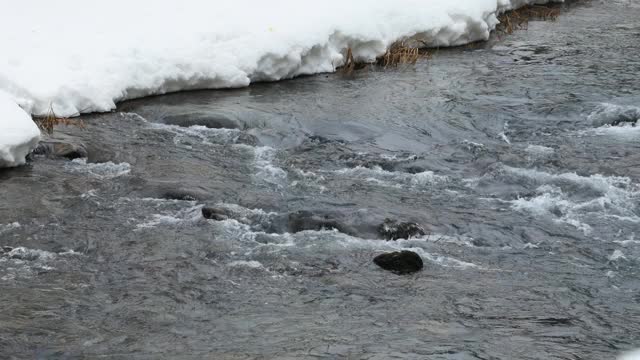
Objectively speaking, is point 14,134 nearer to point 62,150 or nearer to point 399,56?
point 62,150

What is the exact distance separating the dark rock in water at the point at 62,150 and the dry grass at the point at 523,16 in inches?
382

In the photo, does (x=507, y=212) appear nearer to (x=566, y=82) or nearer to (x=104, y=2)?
(x=566, y=82)

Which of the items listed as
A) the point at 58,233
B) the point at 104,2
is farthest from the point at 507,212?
the point at 104,2

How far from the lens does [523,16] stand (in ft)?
60.7

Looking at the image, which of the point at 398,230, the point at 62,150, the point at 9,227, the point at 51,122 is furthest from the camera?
the point at 51,122

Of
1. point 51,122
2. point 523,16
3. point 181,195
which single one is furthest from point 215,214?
point 523,16

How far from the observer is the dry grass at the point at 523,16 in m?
17.3

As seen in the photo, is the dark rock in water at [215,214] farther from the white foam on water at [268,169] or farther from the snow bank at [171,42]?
the snow bank at [171,42]

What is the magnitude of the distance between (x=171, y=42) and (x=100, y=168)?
3.28 meters

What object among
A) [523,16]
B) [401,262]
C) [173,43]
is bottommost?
[401,262]

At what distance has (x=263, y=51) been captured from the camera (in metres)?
12.7

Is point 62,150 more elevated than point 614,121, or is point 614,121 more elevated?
point 62,150

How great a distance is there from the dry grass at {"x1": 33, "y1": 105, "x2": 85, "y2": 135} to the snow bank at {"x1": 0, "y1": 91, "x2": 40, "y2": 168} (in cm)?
81

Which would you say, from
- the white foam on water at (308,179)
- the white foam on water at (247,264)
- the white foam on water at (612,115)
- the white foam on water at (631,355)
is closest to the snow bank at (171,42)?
the white foam on water at (308,179)
